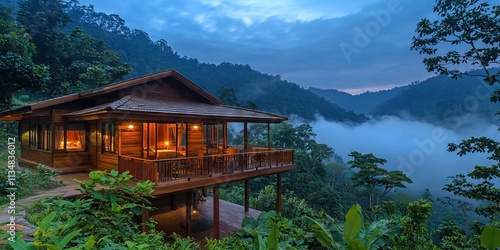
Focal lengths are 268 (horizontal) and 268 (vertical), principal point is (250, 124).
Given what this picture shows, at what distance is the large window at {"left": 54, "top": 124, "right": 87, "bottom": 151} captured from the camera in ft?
36.4

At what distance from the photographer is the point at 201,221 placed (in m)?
11.5

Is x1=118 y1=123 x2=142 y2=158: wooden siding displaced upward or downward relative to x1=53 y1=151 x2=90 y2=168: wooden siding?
upward

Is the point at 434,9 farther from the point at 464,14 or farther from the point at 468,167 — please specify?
the point at 468,167

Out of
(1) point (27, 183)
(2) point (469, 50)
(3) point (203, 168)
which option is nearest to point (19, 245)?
(3) point (203, 168)

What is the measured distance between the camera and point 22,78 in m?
14.3

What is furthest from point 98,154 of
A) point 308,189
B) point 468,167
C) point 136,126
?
point 468,167

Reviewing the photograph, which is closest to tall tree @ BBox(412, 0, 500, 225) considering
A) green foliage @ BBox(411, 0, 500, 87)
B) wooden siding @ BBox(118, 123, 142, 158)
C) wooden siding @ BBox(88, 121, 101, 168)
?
green foliage @ BBox(411, 0, 500, 87)

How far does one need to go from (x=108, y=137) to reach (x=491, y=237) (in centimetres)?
1124

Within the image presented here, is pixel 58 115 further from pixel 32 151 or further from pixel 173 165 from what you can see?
pixel 173 165

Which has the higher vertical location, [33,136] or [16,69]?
[16,69]

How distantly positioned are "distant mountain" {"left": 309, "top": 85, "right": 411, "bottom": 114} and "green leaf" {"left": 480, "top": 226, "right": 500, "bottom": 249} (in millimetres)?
78518

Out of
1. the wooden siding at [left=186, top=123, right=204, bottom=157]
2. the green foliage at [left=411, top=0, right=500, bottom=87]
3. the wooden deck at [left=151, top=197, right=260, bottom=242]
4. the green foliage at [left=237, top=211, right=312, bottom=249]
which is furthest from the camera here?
the wooden siding at [left=186, top=123, right=204, bottom=157]

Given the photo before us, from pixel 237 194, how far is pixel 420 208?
14.6 m

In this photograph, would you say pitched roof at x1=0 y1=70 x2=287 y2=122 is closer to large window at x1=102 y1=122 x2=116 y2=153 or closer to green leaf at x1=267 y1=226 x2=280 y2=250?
large window at x1=102 y1=122 x2=116 y2=153
